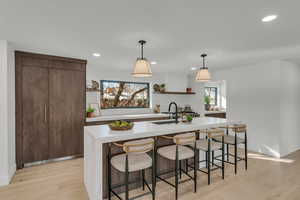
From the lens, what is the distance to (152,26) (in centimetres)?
206

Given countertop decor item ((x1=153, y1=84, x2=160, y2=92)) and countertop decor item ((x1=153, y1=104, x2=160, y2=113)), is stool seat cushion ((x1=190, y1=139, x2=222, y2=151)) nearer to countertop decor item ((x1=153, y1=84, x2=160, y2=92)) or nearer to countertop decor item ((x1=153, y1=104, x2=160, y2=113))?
countertop decor item ((x1=153, y1=104, x2=160, y2=113))

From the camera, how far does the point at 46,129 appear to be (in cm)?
346

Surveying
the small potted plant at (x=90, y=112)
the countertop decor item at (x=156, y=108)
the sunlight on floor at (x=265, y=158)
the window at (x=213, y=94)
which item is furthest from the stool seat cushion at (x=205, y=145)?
the window at (x=213, y=94)

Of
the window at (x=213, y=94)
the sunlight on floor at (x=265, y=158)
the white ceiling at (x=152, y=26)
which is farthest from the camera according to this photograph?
the window at (x=213, y=94)

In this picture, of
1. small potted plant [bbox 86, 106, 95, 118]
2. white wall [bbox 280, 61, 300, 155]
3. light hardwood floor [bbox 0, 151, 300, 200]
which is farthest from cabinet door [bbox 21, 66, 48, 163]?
white wall [bbox 280, 61, 300, 155]

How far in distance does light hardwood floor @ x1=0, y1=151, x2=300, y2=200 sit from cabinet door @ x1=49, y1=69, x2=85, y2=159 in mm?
427

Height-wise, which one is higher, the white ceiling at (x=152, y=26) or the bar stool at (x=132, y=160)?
the white ceiling at (x=152, y=26)

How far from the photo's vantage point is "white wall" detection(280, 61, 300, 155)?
3926 mm

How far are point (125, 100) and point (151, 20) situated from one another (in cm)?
356

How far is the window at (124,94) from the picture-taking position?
4.90 meters

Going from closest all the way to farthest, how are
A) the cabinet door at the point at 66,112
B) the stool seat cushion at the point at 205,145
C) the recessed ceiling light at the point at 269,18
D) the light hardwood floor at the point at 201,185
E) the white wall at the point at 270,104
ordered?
the recessed ceiling light at the point at 269,18 < the light hardwood floor at the point at 201,185 < the stool seat cushion at the point at 205,145 < the cabinet door at the point at 66,112 < the white wall at the point at 270,104

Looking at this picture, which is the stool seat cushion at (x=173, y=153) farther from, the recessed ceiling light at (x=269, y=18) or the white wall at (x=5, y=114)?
the white wall at (x=5, y=114)

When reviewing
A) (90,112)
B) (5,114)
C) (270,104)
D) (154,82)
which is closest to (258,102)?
(270,104)

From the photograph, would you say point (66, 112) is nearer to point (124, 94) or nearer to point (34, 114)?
point (34, 114)
